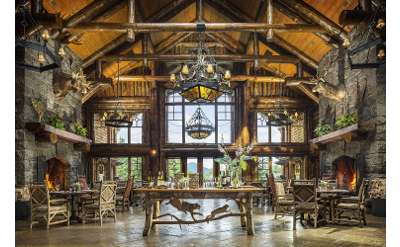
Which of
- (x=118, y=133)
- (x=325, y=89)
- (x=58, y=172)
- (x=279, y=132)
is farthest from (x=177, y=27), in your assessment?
(x=279, y=132)

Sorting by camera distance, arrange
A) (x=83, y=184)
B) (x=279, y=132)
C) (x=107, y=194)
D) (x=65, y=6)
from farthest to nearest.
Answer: (x=279, y=132), (x=83, y=184), (x=65, y=6), (x=107, y=194)

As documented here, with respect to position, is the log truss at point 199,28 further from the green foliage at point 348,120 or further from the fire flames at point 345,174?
the fire flames at point 345,174

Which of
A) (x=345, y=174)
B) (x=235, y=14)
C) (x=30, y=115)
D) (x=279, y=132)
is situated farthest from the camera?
A: (x=279, y=132)

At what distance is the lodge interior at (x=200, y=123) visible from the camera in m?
6.77

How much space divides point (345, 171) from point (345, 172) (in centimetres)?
3

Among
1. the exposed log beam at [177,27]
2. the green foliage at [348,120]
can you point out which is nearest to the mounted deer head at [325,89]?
the green foliage at [348,120]

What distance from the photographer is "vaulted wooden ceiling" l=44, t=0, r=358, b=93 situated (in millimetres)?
10414

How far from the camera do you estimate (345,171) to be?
11930mm

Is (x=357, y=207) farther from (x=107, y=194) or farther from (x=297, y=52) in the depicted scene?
(x=297, y=52)

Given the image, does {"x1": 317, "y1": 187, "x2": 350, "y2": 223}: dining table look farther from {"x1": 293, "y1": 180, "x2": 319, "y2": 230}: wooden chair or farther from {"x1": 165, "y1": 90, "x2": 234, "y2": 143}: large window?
{"x1": 165, "y1": 90, "x2": 234, "y2": 143}: large window

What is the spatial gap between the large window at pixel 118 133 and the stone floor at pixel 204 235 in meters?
8.73

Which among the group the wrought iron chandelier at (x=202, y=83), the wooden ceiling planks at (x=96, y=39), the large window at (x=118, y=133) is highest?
the wooden ceiling planks at (x=96, y=39)

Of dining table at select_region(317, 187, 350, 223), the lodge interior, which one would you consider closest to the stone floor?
the lodge interior

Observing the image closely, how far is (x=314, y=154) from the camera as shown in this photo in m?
15.8
